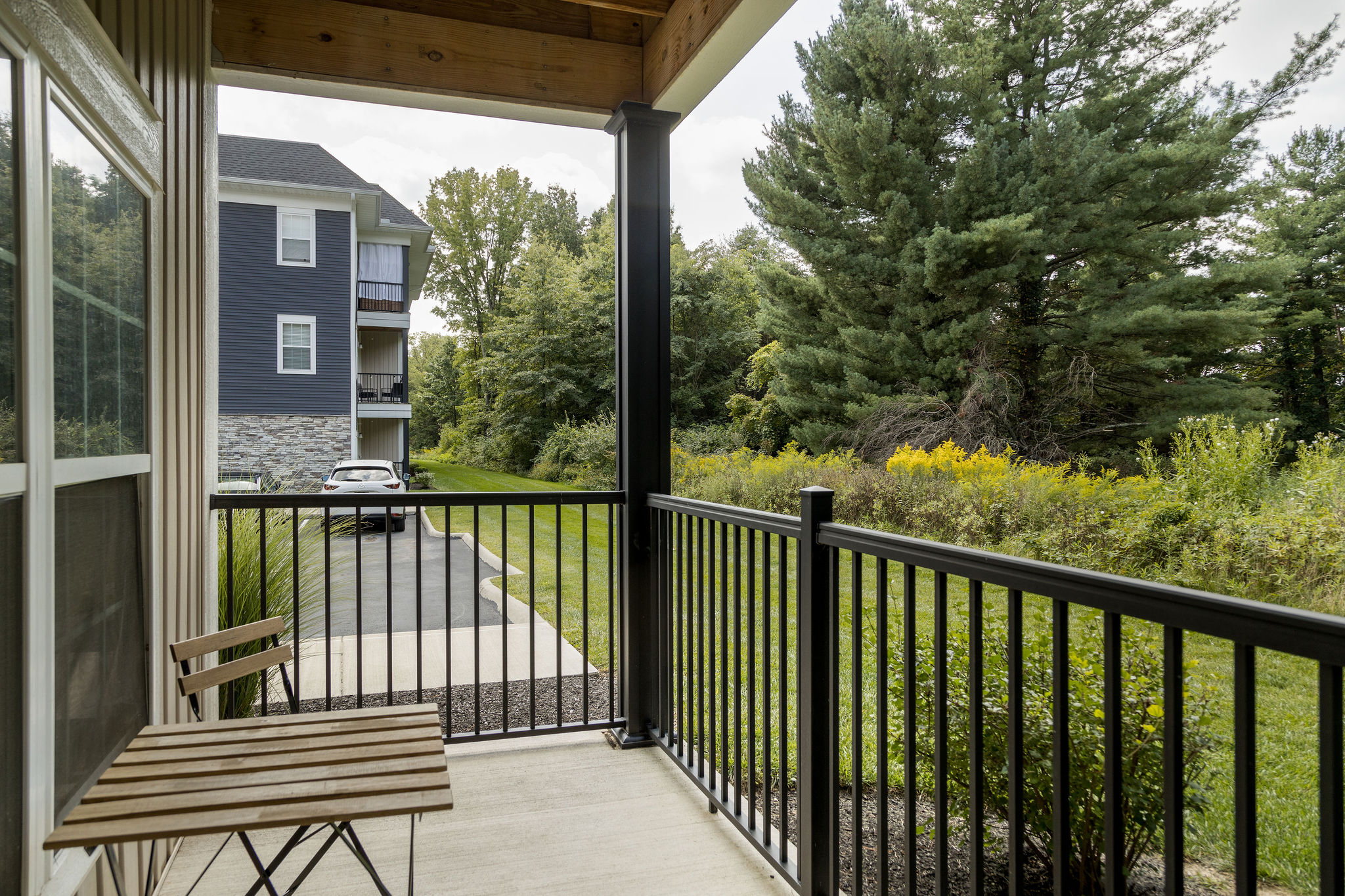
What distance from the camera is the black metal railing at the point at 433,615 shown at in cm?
242

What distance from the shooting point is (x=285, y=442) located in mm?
10000

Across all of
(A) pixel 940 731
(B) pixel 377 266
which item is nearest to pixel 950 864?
(A) pixel 940 731

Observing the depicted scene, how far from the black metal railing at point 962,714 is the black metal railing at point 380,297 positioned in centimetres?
990

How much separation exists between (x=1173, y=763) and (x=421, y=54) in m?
2.75

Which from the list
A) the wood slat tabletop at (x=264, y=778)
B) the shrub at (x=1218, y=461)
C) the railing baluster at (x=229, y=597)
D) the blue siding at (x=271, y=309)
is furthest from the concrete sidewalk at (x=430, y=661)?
the blue siding at (x=271, y=309)

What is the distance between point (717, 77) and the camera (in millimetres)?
2348

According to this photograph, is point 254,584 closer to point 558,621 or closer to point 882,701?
point 558,621

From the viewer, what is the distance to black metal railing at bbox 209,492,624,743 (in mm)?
2422

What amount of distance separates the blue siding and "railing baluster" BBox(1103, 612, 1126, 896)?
10745 mm

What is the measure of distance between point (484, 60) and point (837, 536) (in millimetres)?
2103

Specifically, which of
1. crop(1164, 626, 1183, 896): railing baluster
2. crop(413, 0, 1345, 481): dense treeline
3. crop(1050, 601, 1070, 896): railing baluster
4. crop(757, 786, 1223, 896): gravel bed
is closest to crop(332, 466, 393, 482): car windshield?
crop(413, 0, 1345, 481): dense treeline

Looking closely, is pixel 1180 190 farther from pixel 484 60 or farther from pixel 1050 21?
pixel 484 60

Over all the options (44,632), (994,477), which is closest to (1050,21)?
(994,477)

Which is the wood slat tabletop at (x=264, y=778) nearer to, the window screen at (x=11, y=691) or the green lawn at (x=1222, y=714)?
the window screen at (x=11, y=691)
